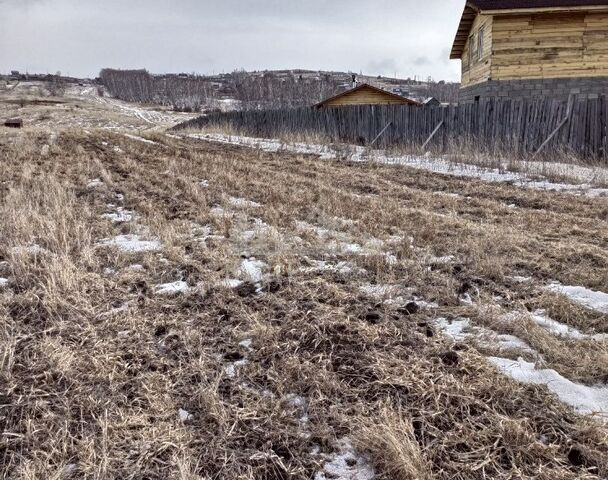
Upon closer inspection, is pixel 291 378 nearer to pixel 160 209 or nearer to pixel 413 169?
pixel 160 209

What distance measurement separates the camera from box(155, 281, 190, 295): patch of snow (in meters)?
3.00

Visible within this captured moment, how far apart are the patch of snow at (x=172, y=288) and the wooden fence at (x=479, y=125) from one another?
419 inches

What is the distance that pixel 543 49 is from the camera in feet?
47.5

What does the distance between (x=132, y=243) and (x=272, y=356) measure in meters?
2.35

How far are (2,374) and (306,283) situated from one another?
1.80m

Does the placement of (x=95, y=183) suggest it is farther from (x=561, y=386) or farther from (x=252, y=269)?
(x=561, y=386)

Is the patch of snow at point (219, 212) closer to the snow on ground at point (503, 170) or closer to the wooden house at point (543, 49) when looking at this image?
the snow on ground at point (503, 170)

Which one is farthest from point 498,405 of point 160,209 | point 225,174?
point 225,174

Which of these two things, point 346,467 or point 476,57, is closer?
point 346,467

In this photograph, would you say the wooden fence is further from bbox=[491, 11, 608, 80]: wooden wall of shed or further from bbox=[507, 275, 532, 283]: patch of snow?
bbox=[507, 275, 532, 283]: patch of snow

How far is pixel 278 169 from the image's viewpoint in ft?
30.8

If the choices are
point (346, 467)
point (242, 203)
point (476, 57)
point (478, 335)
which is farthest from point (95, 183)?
point (476, 57)

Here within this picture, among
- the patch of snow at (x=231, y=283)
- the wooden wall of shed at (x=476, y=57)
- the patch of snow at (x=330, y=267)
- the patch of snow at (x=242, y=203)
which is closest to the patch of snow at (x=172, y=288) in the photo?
the patch of snow at (x=231, y=283)

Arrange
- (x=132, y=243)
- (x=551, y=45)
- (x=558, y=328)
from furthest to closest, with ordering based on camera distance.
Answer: (x=551, y=45), (x=132, y=243), (x=558, y=328)
